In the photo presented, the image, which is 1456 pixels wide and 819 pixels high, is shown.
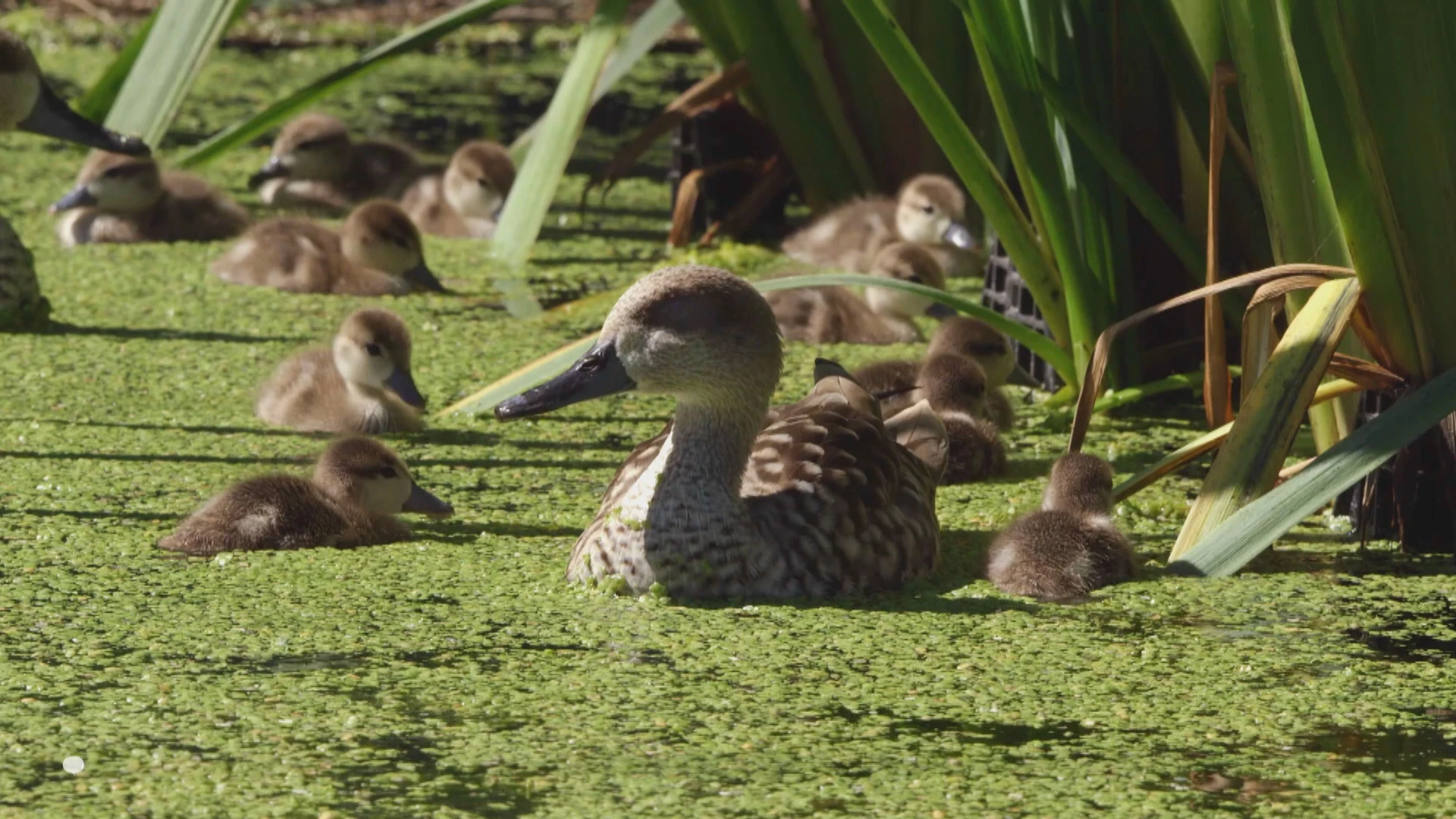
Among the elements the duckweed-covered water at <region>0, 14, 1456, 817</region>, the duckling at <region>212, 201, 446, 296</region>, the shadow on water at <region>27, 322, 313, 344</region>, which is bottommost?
the duckweed-covered water at <region>0, 14, 1456, 817</region>

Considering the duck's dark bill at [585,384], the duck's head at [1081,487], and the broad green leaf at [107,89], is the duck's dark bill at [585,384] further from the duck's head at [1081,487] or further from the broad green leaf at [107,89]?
the broad green leaf at [107,89]

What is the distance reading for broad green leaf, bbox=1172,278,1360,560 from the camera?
4.04 metres

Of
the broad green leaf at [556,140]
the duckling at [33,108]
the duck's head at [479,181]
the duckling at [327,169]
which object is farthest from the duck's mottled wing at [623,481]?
the duckling at [327,169]

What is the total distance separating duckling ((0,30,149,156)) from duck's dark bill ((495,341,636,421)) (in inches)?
104

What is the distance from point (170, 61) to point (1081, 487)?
8.66ft

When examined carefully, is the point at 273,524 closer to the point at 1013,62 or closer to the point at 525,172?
the point at 1013,62

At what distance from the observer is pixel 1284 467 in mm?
4477

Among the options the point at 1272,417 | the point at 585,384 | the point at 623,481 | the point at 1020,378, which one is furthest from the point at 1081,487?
the point at 1020,378

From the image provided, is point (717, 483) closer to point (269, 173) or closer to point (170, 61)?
point (170, 61)

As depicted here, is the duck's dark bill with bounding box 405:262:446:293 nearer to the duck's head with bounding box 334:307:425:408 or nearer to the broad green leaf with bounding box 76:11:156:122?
the broad green leaf with bounding box 76:11:156:122

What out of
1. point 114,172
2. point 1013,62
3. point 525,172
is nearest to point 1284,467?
point 1013,62

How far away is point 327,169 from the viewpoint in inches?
334

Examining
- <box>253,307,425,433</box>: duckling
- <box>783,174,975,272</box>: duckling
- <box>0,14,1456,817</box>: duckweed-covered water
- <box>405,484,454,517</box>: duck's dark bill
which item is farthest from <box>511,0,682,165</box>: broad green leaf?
<box>405,484,454,517</box>: duck's dark bill

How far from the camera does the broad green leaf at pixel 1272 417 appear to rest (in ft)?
13.2
